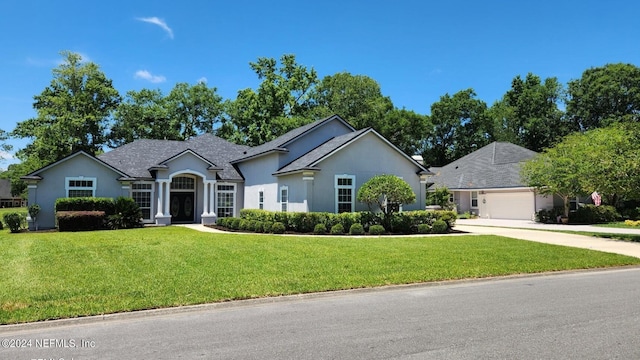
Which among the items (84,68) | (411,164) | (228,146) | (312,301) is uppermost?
(84,68)

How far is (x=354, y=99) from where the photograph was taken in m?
49.6

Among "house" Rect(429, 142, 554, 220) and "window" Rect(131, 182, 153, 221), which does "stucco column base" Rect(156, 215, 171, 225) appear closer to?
"window" Rect(131, 182, 153, 221)

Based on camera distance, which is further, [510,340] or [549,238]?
[549,238]

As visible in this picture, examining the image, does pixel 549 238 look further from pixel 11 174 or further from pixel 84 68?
pixel 11 174

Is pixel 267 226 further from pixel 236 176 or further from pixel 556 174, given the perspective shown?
pixel 556 174

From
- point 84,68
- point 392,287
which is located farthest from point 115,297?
point 84,68

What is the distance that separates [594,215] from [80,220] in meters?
32.6

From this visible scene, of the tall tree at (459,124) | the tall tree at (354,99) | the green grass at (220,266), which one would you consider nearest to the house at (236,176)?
the green grass at (220,266)

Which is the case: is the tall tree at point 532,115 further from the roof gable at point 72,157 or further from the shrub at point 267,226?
the roof gable at point 72,157

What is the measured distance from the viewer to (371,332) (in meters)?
5.71

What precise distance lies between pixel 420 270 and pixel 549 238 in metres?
10.9

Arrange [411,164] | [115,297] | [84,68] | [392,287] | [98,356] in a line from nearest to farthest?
1. [98,356]
2. [115,297]
3. [392,287]
4. [411,164]
5. [84,68]

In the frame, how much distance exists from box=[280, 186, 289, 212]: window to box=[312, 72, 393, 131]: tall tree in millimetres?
25603

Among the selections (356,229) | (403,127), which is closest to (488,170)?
(403,127)
